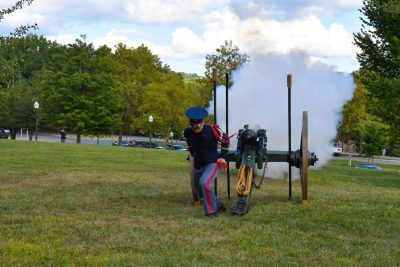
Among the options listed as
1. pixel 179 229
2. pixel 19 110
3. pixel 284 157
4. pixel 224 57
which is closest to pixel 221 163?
pixel 284 157

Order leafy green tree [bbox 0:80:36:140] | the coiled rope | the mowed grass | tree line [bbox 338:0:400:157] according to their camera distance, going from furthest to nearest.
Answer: leafy green tree [bbox 0:80:36:140]
tree line [bbox 338:0:400:157]
the coiled rope
the mowed grass

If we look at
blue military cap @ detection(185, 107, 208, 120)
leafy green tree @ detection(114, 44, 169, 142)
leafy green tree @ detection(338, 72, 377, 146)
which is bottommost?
blue military cap @ detection(185, 107, 208, 120)

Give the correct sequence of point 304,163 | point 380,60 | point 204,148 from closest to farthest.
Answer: point 204,148
point 304,163
point 380,60

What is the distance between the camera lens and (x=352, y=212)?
27.1 feet

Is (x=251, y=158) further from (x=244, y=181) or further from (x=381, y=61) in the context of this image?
(x=381, y=61)

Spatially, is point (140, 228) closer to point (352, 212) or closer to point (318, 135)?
point (352, 212)

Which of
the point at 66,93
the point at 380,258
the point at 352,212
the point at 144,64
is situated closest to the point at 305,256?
the point at 380,258

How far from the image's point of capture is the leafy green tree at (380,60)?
21.8 m

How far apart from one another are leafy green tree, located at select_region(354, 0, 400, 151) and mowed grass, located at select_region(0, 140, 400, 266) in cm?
1229

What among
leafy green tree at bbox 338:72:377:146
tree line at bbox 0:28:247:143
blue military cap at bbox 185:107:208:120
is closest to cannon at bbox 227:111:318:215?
blue military cap at bbox 185:107:208:120

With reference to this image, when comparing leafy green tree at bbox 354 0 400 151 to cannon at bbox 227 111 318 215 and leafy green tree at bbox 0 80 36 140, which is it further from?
leafy green tree at bbox 0 80 36 140

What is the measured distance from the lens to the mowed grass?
5430 millimetres

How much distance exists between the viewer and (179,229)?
269 inches

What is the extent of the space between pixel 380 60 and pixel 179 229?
61.2 feet
